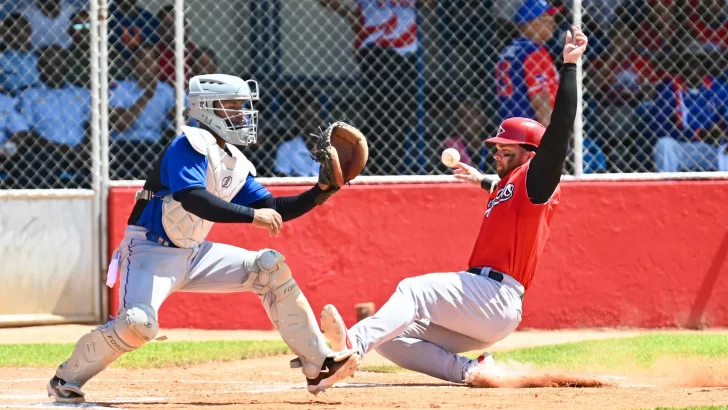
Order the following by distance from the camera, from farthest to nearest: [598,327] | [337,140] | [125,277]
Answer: [598,327] < [337,140] < [125,277]

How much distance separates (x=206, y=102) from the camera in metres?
5.85

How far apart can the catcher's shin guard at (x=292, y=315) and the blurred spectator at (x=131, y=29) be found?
181 inches

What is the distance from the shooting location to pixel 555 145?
19.3 feet

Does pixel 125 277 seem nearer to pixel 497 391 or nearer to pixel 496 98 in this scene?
pixel 497 391

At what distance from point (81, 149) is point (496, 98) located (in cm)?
355

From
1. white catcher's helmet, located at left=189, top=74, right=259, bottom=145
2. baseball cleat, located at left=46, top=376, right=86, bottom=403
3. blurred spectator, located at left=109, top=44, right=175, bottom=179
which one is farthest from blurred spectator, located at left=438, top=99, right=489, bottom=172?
baseball cleat, located at left=46, top=376, right=86, bottom=403

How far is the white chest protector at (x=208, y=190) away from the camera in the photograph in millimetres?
5664

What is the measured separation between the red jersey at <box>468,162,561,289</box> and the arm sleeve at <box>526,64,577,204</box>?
94mm

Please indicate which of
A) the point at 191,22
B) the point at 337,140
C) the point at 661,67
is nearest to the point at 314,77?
the point at 191,22

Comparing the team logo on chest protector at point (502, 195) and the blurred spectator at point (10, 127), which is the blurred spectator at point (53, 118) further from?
the team logo on chest protector at point (502, 195)

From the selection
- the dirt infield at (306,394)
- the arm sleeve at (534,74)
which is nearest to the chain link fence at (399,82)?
the arm sleeve at (534,74)

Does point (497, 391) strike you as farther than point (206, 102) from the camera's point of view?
Yes

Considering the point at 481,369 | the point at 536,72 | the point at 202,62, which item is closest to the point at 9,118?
the point at 202,62

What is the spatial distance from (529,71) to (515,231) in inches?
147
